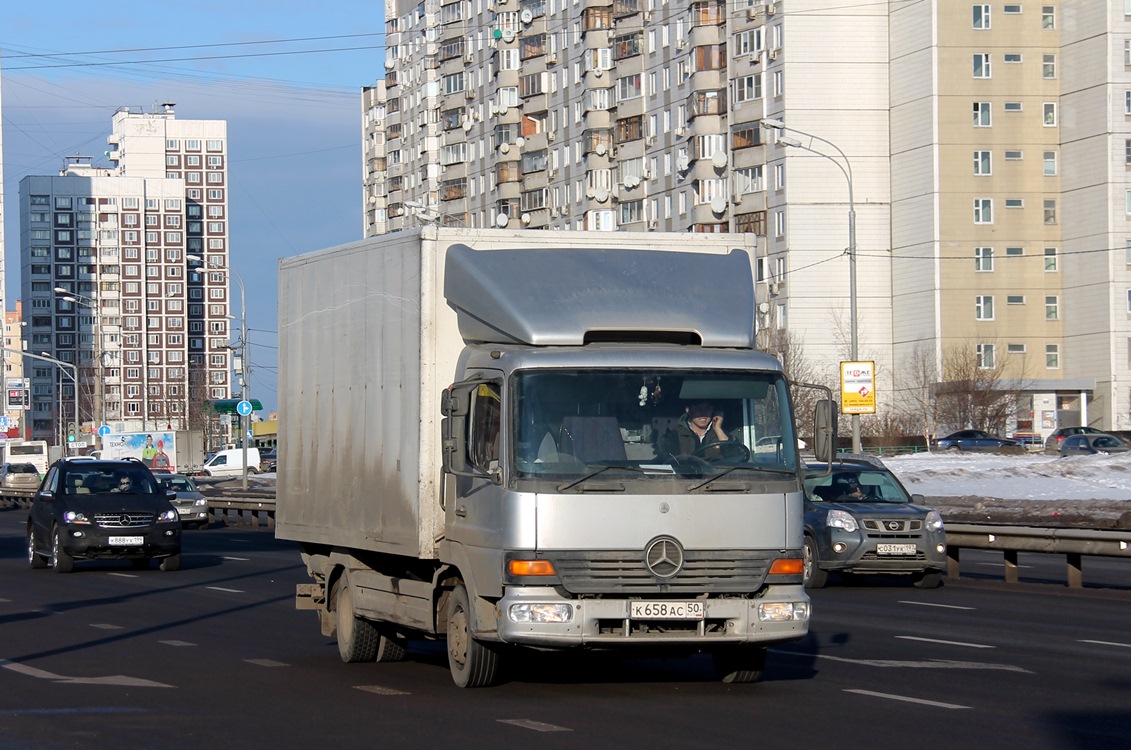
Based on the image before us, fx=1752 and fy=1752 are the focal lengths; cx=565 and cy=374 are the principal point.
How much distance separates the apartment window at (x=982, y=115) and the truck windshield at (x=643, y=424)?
81.2 metres

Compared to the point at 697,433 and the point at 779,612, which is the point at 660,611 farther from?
the point at 697,433

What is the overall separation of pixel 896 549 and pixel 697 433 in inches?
431

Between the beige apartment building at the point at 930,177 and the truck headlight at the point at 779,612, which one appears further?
the beige apartment building at the point at 930,177

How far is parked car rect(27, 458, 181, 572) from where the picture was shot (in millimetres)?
25734

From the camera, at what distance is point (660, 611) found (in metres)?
10.5

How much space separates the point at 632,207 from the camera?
100750 mm

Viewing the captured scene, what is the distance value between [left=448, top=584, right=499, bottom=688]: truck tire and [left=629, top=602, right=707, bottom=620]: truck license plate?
1.17 metres

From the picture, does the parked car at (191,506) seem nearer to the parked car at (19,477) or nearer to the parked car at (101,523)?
→ the parked car at (101,523)

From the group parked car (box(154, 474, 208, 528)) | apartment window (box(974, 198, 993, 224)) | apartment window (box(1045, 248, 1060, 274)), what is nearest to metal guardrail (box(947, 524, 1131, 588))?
parked car (box(154, 474, 208, 528))

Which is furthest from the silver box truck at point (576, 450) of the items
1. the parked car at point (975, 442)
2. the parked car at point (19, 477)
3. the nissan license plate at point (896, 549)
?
the parked car at point (19, 477)

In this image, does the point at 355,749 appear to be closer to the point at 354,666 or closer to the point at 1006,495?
the point at 354,666

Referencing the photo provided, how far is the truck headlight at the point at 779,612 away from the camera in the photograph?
1081cm

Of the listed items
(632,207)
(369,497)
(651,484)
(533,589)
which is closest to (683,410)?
(651,484)

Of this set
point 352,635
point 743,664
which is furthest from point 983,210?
point 743,664
